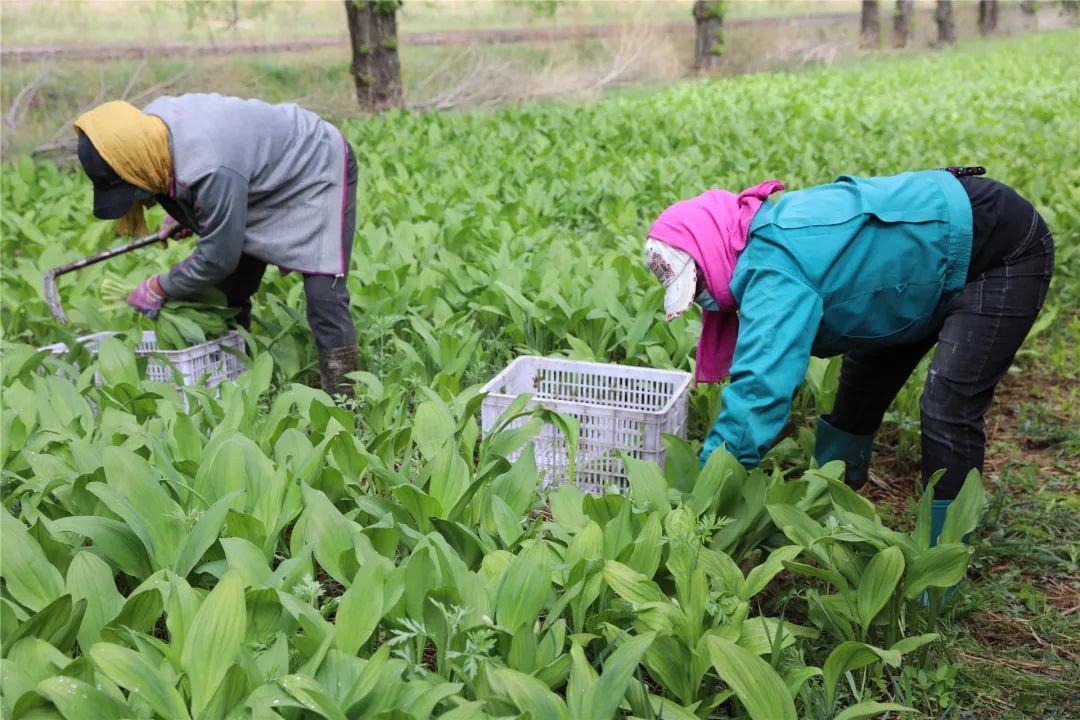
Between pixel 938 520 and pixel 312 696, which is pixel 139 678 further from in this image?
pixel 938 520

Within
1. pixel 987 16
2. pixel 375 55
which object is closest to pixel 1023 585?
pixel 375 55

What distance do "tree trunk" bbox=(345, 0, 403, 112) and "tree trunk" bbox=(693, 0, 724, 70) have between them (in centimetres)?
966

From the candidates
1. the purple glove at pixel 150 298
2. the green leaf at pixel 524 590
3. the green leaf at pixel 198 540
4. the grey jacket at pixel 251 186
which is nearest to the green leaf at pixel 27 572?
the green leaf at pixel 198 540

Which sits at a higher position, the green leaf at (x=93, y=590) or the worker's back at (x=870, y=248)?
the worker's back at (x=870, y=248)

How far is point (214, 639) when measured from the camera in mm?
2055

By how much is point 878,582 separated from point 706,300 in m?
0.86

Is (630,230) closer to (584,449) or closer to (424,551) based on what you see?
(584,449)

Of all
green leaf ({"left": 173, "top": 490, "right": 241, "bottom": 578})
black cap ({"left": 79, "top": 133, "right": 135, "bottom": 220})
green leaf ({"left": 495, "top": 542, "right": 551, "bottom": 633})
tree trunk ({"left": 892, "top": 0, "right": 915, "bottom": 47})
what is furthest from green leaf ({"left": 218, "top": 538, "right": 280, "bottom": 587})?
tree trunk ({"left": 892, "top": 0, "right": 915, "bottom": 47})

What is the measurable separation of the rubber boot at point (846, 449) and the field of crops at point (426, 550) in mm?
87

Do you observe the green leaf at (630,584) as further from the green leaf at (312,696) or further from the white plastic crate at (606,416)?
the white plastic crate at (606,416)

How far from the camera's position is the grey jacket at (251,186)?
3.75m

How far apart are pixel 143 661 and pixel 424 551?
2.01 ft

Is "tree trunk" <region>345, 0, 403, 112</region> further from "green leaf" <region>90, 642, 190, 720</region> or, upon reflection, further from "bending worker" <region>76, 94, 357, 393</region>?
"green leaf" <region>90, 642, 190, 720</region>

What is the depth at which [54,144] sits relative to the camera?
1024cm
